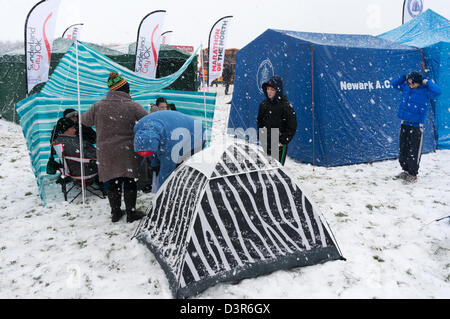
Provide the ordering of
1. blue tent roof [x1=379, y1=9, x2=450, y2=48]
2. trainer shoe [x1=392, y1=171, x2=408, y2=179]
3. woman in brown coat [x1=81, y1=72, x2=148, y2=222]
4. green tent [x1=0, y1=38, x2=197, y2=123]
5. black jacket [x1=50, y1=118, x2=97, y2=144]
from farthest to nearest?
green tent [x1=0, y1=38, x2=197, y2=123]
blue tent roof [x1=379, y1=9, x2=450, y2=48]
trainer shoe [x1=392, y1=171, x2=408, y2=179]
black jacket [x1=50, y1=118, x2=97, y2=144]
woman in brown coat [x1=81, y1=72, x2=148, y2=222]

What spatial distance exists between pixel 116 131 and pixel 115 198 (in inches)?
34.8

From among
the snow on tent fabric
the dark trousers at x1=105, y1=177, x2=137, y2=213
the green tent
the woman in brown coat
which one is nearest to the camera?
the snow on tent fabric

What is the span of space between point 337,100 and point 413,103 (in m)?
1.42

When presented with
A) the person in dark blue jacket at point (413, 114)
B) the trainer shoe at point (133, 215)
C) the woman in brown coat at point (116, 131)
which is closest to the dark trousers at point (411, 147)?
the person in dark blue jacket at point (413, 114)

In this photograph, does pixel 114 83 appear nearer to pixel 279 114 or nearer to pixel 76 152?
pixel 76 152

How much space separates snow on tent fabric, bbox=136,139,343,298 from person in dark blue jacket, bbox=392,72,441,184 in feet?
10.8

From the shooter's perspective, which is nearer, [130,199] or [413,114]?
[130,199]

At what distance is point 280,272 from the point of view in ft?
9.44

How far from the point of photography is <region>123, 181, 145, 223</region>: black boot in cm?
396

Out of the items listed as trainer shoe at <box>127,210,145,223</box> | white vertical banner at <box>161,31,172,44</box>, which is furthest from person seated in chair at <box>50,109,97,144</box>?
white vertical banner at <box>161,31,172,44</box>

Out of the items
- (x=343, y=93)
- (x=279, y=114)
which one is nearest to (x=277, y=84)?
(x=279, y=114)

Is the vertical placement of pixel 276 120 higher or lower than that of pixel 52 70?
lower

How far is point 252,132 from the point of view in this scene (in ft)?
27.4

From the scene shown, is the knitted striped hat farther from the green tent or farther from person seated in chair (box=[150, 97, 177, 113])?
the green tent
